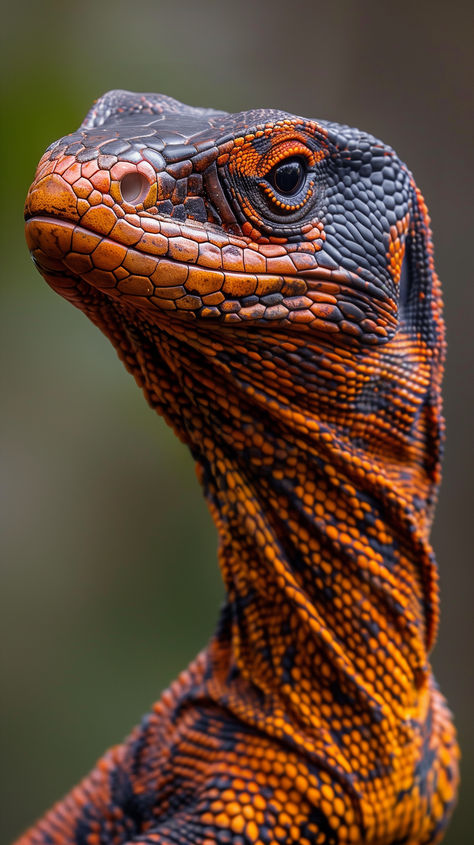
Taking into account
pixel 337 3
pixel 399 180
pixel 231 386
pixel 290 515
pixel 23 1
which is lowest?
pixel 290 515

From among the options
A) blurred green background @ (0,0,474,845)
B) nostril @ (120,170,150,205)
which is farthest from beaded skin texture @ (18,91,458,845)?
blurred green background @ (0,0,474,845)

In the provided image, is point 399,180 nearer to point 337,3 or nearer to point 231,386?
point 231,386

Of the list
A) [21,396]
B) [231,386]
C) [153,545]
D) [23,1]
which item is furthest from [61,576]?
[231,386]

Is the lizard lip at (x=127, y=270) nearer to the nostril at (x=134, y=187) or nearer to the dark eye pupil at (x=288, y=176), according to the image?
the nostril at (x=134, y=187)

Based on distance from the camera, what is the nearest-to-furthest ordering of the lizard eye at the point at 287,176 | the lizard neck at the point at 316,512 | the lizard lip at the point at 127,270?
the lizard lip at the point at 127,270 → the lizard eye at the point at 287,176 → the lizard neck at the point at 316,512

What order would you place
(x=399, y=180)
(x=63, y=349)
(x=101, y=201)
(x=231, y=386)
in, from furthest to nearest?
(x=63, y=349), (x=399, y=180), (x=231, y=386), (x=101, y=201)

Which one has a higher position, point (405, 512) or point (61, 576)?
point (405, 512)

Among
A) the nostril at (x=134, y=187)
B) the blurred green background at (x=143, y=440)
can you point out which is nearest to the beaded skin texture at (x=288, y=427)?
the nostril at (x=134, y=187)

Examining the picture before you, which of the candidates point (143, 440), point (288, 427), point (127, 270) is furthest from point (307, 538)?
point (143, 440)
